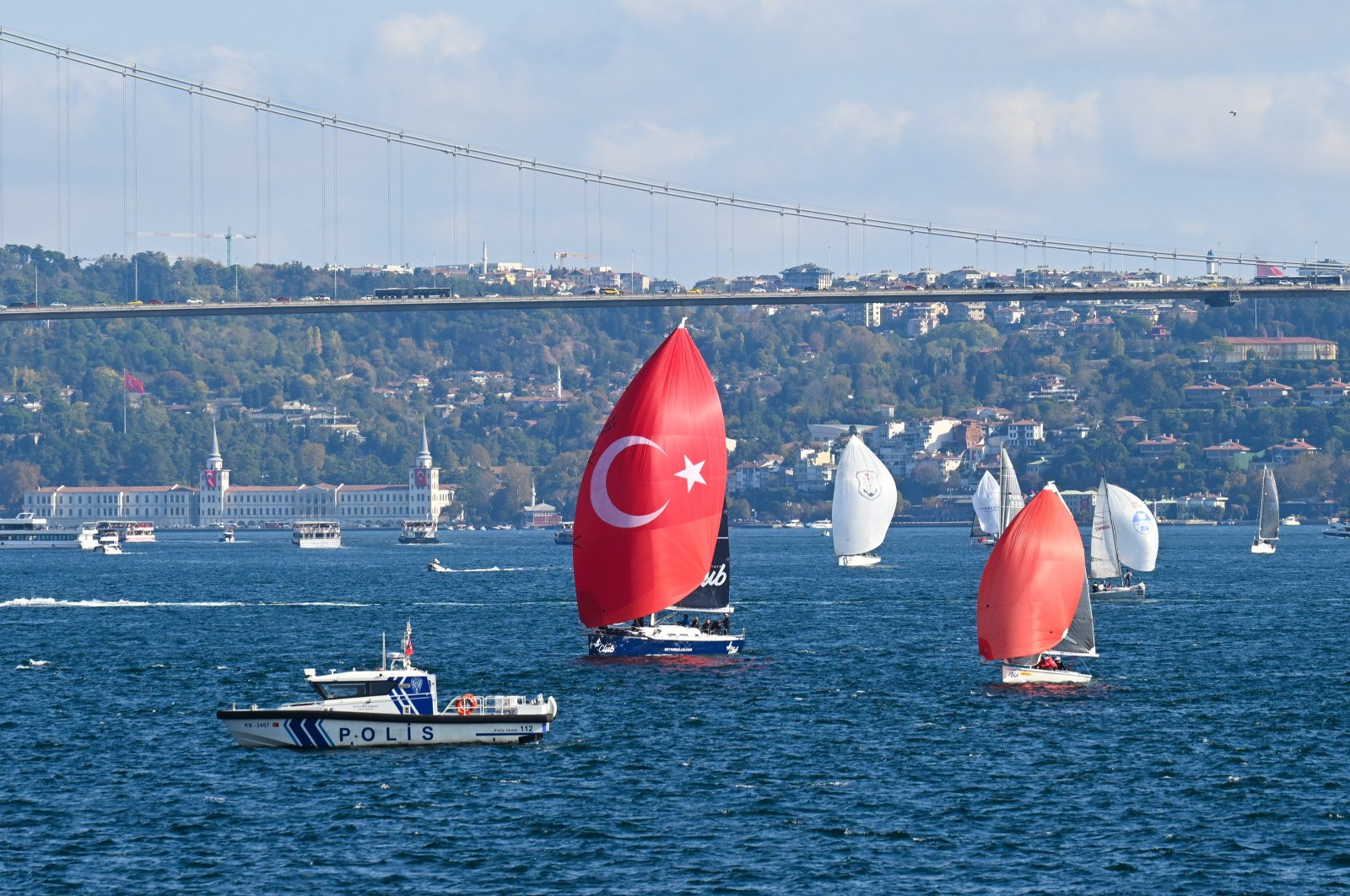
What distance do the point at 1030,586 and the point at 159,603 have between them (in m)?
40.3

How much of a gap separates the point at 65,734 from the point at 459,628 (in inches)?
927

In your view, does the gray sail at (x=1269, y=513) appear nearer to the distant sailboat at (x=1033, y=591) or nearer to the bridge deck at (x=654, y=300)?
the bridge deck at (x=654, y=300)

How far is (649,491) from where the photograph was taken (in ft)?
145

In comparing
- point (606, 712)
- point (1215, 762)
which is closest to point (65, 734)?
point (606, 712)

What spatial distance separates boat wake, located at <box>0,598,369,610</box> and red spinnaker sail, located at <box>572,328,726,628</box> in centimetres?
2874

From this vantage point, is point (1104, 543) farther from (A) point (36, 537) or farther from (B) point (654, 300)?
(A) point (36, 537)

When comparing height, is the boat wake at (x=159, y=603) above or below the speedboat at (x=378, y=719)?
below

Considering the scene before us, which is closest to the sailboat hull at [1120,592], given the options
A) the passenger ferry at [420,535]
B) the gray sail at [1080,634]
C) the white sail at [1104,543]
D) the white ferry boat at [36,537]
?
the white sail at [1104,543]

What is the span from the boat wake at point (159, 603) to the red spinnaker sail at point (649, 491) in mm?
28740

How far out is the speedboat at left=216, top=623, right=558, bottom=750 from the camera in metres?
33.4

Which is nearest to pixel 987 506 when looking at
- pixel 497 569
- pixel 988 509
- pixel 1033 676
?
pixel 988 509

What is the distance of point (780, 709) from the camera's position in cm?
3919

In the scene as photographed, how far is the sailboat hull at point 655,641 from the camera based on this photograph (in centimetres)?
4528

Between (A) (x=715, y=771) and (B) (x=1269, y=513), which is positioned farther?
(B) (x=1269, y=513)
